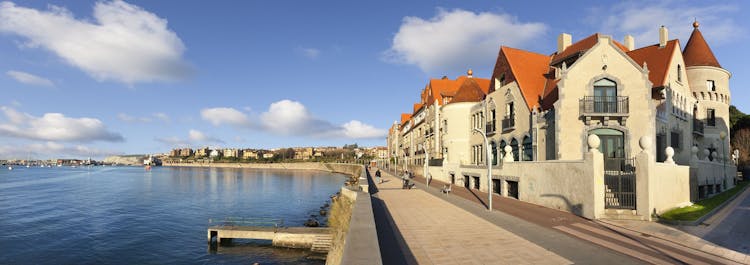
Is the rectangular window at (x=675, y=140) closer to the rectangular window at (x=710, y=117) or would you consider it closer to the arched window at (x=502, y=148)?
the rectangular window at (x=710, y=117)

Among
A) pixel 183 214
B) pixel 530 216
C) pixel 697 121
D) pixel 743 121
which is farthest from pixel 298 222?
pixel 743 121

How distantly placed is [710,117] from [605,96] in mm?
20280

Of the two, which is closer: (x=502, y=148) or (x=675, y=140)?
(x=675, y=140)

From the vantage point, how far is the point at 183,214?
42.3 metres

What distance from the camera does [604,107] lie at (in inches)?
981

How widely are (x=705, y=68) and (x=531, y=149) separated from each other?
65.6 feet

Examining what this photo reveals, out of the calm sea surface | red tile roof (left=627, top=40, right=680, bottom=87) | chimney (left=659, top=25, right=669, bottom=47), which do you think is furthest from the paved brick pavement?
chimney (left=659, top=25, right=669, bottom=47)

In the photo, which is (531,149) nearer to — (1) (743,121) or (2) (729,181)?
(2) (729,181)

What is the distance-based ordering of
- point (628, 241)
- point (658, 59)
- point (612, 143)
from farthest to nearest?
point (658, 59) < point (612, 143) < point (628, 241)

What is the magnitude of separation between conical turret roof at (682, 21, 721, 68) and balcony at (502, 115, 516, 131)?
716 inches

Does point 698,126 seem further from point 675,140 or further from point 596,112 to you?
point 596,112

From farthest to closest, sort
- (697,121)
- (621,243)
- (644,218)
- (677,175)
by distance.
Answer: (697,121) < (677,175) < (644,218) < (621,243)

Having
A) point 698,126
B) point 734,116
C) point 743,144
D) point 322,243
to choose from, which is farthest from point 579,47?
point 734,116

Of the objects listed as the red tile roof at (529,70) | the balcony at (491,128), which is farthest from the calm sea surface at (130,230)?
the red tile roof at (529,70)
